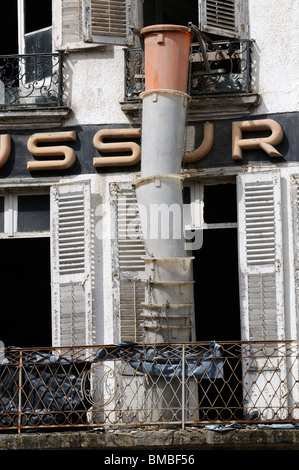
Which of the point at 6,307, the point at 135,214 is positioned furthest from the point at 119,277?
the point at 6,307

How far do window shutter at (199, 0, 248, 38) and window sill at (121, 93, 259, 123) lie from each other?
0.83 m

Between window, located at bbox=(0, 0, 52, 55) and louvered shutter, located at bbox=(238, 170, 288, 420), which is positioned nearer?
louvered shutter, located at bbox=(238, 170, 288, 420)

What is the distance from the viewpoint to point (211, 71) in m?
18.6

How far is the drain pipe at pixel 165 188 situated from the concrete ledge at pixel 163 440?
1.43 meters

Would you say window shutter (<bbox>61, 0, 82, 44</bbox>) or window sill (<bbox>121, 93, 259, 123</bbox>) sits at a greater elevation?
window shutter (<bbox>61, 0, 82, 44</bbox>)

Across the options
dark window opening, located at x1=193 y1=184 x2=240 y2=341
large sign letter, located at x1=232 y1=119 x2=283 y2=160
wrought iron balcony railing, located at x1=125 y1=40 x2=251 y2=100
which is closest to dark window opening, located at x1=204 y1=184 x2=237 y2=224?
large sign letter, located at x1=232 y1=119 x2=283 y2=160

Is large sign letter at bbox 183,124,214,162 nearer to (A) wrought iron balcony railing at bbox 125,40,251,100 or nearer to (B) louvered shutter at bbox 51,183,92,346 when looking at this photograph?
(A) wrought iron balcony railing at bbox 125,40,251,100

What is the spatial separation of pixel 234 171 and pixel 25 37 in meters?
3.58

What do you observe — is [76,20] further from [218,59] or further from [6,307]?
[6,307]

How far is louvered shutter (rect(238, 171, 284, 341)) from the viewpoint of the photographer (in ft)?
59.0

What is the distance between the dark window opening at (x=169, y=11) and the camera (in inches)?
791

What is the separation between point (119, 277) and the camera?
1842cm

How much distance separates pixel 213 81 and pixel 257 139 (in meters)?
Answer: 1.01
